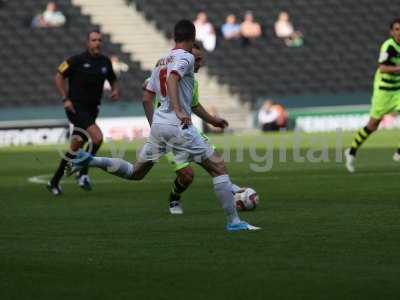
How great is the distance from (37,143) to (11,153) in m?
4.98

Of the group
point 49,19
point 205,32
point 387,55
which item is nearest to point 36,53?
point 49,19

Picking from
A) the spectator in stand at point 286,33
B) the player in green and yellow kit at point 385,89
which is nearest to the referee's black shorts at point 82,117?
the player in green and yellow kit at point 385,89

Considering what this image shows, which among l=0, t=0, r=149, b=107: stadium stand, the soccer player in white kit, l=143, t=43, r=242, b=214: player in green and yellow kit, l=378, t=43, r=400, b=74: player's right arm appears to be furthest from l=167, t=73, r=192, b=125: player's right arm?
l=0, t=0, r=149, b=107: stadium stand

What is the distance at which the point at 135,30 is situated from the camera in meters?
40.3

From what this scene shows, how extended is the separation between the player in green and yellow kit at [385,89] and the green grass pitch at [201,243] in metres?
1.33

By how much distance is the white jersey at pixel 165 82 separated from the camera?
1103 centimetres

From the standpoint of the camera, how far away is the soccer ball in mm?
13141

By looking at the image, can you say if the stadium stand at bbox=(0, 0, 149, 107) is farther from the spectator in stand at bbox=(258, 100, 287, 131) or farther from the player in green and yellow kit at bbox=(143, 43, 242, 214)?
the player in green and yellow kit at bbox=(143, 43, 242, 214)

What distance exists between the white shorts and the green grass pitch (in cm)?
71

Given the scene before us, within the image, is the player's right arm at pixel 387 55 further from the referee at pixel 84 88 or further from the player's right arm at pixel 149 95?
the player's right arm at pixel 149 95

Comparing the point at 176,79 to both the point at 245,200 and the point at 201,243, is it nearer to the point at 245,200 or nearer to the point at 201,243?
the point at 201,243

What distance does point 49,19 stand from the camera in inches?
1516

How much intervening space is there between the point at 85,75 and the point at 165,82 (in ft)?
17.3

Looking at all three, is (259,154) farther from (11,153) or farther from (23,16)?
(23,16)
